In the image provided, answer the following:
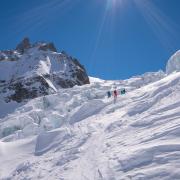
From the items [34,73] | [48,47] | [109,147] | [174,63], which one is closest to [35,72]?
[34,73]

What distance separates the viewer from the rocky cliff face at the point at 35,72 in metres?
92.9

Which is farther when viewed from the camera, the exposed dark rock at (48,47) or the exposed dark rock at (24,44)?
the exposed dark rock at (24,44)

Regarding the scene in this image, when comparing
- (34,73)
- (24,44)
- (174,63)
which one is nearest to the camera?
(174,63)

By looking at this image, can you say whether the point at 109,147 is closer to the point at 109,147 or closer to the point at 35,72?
the point at 109,147

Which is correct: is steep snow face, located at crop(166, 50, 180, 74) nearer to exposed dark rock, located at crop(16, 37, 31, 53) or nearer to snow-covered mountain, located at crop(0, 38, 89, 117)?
snow-covered mountain, located at crop(0, 38, 89, 117)

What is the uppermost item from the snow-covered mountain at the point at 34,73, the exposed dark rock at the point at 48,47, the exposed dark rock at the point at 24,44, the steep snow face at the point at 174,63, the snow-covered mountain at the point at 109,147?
the exposed dark rock at the point at 24,44

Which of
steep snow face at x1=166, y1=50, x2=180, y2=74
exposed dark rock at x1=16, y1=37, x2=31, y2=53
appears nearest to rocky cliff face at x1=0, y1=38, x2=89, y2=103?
exposed dark rock at x1=16, y1=37, x2=31, y2=53

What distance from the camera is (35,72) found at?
326 feet

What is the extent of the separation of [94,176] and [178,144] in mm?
3847

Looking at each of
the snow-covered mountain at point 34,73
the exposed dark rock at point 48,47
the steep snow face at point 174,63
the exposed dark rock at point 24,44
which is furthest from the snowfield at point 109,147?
the exposed dark rock at point 24,44

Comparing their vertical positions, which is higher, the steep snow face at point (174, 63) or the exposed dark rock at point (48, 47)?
the exposed dark rock at point (48, 47)

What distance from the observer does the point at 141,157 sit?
14133 mm

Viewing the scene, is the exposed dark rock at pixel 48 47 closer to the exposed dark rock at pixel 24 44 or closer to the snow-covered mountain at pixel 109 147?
the exposed dark rock at pixel 24 44

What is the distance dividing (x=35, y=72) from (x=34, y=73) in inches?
23.2
